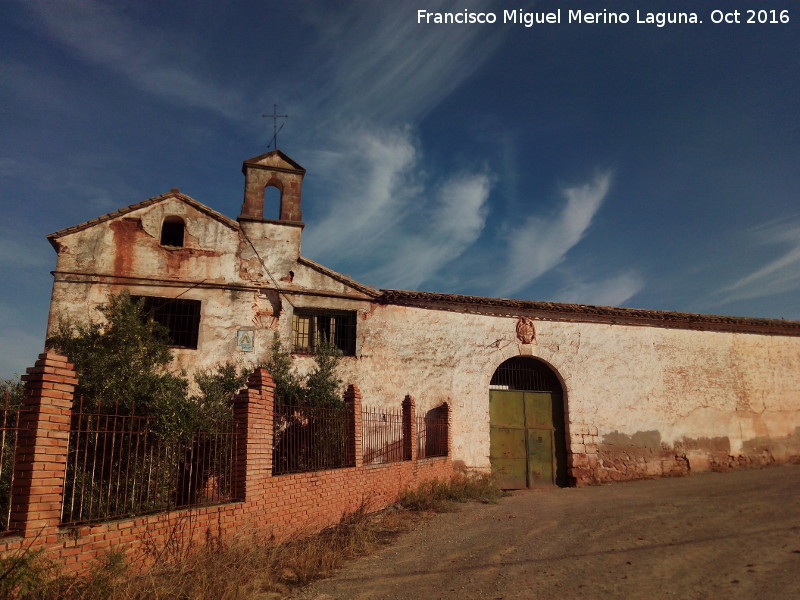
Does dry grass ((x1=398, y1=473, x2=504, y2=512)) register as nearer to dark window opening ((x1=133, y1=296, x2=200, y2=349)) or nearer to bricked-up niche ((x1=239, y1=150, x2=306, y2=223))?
dark window opening ((x1=133, y1=296, x2=200, y2=349))

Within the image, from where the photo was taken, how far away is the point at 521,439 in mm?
14867

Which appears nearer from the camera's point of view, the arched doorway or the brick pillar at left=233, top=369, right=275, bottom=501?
the brick pillar at left=233, top=369, right=275, bottom=501

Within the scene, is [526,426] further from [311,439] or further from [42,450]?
[42,450]

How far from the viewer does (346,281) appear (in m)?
14.0

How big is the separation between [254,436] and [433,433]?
22.7ft

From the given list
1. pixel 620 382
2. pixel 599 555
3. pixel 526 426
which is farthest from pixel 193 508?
pixel 620 382

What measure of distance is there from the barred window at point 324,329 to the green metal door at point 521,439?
12.7 feet

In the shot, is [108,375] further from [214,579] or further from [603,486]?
[603,486]

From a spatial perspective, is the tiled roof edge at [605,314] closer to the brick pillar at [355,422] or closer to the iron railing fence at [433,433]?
the iron railing fence at [433,433]

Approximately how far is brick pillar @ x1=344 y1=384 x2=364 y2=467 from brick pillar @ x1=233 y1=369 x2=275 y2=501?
7.88ft

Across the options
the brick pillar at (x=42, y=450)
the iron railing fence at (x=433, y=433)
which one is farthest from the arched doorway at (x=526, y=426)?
the brick pillar at (x=42, y=450)

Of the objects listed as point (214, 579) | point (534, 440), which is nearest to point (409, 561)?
point (214, 579)

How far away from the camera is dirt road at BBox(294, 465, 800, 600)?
5.55m

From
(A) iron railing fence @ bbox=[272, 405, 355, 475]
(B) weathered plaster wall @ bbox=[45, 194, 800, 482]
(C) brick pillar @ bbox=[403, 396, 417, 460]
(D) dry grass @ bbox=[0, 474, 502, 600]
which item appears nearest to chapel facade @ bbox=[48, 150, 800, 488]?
(B) weathered plaster wall @ bbox=[45, 194, 800, 482]
